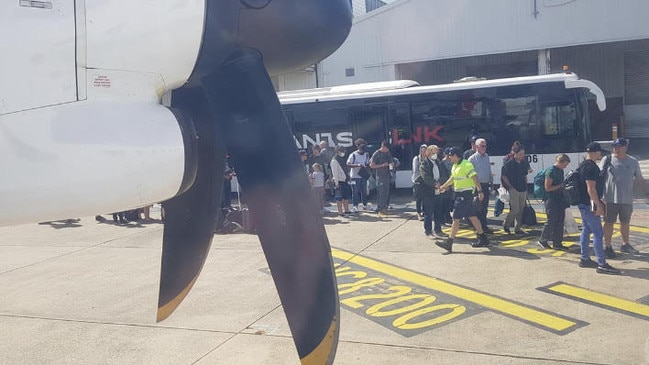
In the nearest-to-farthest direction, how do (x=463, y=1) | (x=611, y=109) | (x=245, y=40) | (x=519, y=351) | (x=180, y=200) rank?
(x=245, y=40) → (x=180, y=200) → (x=519, y=351) → (x=463, y=1) → (x=611, y=109)

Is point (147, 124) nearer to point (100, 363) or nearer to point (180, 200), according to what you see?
point (180, 200)

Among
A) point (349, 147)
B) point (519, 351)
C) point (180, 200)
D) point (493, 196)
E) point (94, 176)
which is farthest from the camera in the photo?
point (349, 147)

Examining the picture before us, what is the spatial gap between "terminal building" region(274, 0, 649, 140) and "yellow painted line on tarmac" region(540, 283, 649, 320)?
1621 cm

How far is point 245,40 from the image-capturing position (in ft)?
10.7

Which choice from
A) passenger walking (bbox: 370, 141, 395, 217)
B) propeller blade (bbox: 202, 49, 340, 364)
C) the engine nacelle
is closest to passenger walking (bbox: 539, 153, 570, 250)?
passenger walking (bbox: 370, 141, 395, 217)

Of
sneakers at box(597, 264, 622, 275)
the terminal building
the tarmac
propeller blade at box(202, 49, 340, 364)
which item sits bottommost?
the tarmac

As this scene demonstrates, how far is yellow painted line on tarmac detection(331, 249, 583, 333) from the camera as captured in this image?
18.6 feet

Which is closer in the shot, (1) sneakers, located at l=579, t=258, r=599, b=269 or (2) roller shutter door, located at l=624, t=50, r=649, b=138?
(1) sneakers, located at l=579, t=258, r=599, b=269

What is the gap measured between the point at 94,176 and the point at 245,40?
3.52 feet

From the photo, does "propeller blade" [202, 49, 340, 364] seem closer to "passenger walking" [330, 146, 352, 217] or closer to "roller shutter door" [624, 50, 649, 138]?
"passenger walking" [330, 146, 352, 217]

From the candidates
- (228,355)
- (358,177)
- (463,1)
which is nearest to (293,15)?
(228,355)

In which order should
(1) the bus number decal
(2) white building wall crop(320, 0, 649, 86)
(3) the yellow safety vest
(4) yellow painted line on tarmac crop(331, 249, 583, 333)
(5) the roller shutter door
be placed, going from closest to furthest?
(4) yellow painted line on tarmac crop(331, 249, 583, 333) < (3) the yellow safety vest < (1) the bus number decal < (2) white building wall crop(320, 0, 649, 86) < (5) the roller shutter door

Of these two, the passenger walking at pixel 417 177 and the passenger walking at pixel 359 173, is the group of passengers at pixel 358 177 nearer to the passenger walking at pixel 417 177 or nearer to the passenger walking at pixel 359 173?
Result: the passenger walking at pixel 359 173

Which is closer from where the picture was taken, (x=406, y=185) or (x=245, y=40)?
(x=245, y=40)
